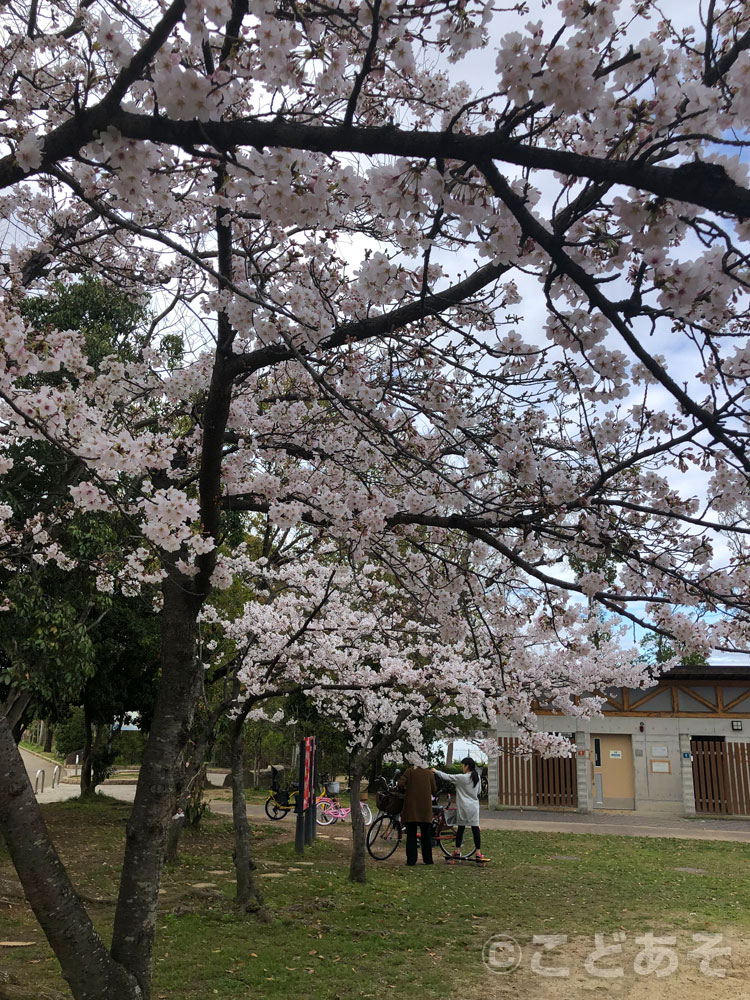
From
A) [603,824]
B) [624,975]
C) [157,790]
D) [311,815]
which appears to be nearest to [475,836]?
[311,815]

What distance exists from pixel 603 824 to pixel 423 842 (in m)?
6.86

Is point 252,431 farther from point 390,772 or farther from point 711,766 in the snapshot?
point 390,772

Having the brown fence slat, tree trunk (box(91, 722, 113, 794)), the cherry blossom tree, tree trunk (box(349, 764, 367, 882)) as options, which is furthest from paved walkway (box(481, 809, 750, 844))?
the cherry blossom tree

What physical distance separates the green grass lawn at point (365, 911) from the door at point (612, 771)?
20.9 ft

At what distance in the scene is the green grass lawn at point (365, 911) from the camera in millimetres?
4348

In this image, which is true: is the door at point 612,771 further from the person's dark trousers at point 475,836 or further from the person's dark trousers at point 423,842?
the person's dark trousers at point 423,842

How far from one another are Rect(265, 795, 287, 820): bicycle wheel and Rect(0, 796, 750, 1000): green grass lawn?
381cm

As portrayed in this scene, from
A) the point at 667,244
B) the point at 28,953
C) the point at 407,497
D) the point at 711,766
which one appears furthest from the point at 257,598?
the point at 711,766

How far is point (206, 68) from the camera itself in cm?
262

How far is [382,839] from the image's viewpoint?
10.8 m

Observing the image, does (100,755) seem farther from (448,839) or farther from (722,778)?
(722,778)

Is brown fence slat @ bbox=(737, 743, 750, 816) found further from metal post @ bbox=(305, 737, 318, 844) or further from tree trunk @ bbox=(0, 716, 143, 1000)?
tree trunk @ bbox=(0, 716, 143, 1000)

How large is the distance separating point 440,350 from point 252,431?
5.77ft

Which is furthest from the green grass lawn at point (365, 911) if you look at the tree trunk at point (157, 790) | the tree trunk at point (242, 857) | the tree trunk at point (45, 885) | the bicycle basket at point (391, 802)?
the tree trunk at point (45, 885)
